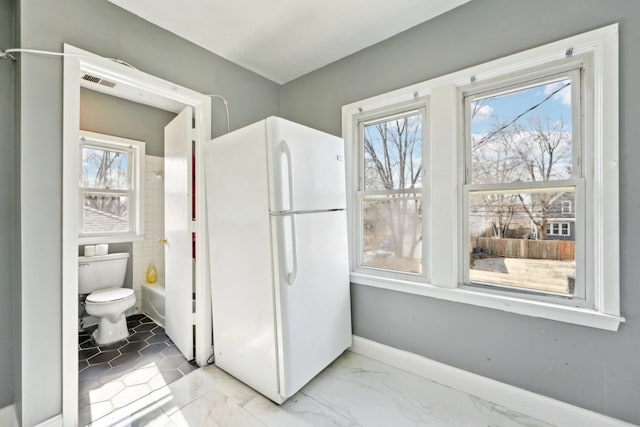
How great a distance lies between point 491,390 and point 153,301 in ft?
10.6

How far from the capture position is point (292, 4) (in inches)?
70.2

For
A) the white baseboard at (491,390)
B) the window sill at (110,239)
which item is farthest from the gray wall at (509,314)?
the window sill at (110,239)

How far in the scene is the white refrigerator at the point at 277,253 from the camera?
1650mm

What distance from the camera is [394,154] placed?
2217 mm

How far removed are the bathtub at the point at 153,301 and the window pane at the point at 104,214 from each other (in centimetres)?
74

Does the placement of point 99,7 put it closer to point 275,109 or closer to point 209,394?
point 275,109

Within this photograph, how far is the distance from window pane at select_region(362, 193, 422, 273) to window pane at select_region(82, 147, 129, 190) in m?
2.86

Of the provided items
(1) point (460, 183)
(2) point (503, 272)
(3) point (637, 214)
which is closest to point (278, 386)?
(2) point (503, 272)

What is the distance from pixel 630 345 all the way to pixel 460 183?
1166 millimetres

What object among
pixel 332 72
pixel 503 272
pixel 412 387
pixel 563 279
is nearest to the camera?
pixel 563 279

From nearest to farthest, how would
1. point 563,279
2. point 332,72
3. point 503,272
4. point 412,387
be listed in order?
1. point 563,279
2. point 503,272
3. point 412,387
4. point 332,72

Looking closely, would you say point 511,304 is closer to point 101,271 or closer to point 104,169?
point 101,271

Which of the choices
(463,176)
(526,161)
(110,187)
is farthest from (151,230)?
(526,161)

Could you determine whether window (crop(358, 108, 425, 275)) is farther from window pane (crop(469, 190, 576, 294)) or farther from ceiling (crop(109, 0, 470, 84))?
ceiling (crop(109, 0, 470, 84))
